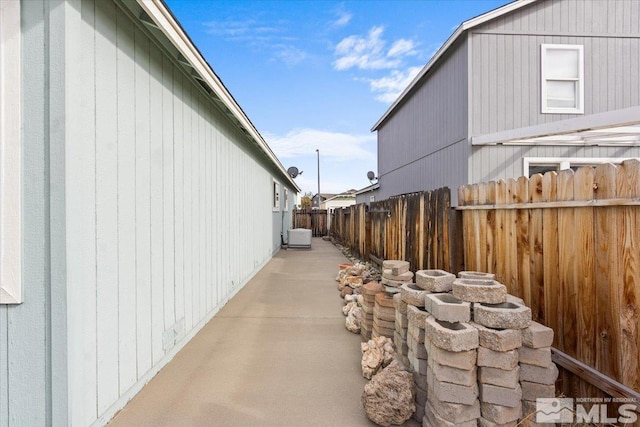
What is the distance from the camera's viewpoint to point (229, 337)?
3385 millimetres

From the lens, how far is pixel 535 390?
182 centimetres

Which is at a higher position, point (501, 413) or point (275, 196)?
point (275, 196)

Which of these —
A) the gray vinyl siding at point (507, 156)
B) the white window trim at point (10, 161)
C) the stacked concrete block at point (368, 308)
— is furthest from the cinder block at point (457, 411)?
the gray vinyl siding at point (507, 156)

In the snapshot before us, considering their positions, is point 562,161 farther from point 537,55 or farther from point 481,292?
point 481,292

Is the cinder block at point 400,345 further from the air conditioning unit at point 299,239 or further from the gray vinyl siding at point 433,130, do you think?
the air conditioning unit at point 299,239

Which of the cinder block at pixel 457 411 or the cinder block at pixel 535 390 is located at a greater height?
the cinder block at pixel 535 390

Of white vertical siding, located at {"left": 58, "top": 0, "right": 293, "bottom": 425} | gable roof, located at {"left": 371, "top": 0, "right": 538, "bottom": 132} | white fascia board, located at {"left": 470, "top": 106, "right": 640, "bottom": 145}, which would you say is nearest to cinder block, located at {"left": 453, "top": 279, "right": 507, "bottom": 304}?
white vertical siding, located at {"left": 58, "top": 0, "right": 293, "bottom": 425}

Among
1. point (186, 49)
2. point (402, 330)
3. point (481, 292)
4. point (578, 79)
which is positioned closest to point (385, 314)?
point (402, 330)

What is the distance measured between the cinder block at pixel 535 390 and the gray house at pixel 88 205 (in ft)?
9.11

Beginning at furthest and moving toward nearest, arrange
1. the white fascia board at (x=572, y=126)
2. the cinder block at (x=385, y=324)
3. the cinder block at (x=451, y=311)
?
the white fascia board at (x=572, y=126)
the cinder block at (x=385, y=324)
the cinder block at (x=451, y=311)

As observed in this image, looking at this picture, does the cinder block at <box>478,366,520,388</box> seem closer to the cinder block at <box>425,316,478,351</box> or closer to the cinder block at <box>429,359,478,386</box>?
the cinder block at <box>429,359,478,386</box>

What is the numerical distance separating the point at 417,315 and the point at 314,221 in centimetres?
1640

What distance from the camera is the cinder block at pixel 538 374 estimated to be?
5.93 feet

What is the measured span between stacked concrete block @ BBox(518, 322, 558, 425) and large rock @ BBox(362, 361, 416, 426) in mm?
708
